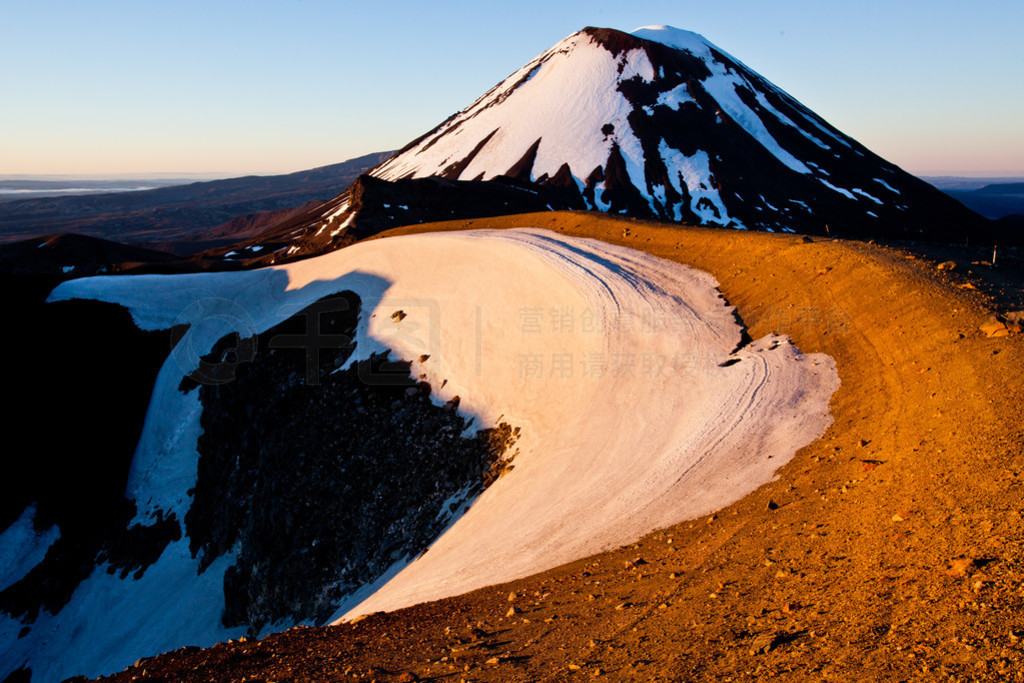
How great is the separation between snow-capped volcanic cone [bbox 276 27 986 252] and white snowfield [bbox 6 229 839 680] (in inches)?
1529

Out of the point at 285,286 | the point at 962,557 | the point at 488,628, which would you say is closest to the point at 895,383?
the point at 962,557

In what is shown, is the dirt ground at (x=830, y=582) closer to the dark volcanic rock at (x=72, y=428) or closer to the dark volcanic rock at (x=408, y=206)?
the dark volcanic rock at (x=72, y=428)

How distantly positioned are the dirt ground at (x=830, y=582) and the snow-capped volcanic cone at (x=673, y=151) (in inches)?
2545

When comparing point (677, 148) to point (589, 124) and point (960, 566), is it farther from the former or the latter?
point (960, 566)

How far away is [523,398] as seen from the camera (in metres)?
24.0

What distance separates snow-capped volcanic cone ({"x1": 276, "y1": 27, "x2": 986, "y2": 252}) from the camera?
94500 millimetres

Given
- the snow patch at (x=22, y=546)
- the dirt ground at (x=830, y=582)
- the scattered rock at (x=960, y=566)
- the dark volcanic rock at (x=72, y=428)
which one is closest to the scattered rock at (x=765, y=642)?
the dirt ground at (x=830, y=582)

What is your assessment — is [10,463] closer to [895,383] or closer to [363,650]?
[363,650]

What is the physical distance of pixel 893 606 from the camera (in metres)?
8.32

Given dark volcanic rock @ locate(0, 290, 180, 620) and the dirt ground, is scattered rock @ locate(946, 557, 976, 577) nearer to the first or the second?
the dirt ground

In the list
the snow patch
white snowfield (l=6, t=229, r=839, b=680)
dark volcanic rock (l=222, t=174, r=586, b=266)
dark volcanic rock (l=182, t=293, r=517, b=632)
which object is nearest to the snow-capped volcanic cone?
dark volcanic rock (l=222, t=174, r=586, b=266)

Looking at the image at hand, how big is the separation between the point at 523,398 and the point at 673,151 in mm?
97618

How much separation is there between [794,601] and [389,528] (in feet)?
51.6

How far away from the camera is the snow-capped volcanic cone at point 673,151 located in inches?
3720
